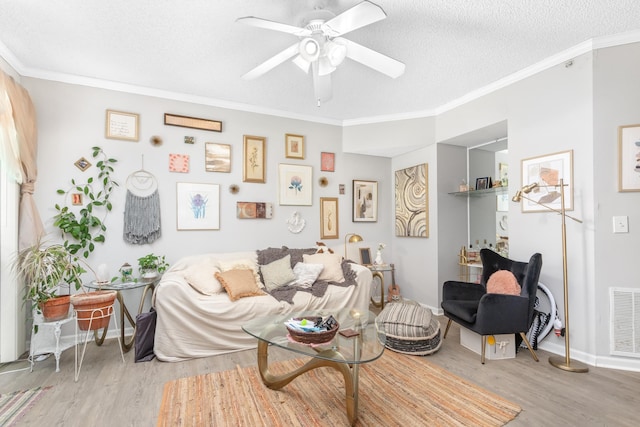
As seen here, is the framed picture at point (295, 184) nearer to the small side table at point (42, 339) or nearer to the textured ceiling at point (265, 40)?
the textured ceiling at point (265, 40)

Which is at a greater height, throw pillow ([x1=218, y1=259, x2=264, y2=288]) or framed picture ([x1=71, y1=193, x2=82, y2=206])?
framed picture ([x1=71, y1=193, x2=82, y2=206])

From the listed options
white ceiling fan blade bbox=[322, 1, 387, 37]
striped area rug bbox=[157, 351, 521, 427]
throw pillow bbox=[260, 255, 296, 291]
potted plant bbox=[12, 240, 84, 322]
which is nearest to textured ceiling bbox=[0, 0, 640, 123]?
white ceiling fan blade bbox=[322, 1, 387, 37]

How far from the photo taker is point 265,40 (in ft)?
8.41

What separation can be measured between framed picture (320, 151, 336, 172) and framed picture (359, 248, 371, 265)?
4.11 ft

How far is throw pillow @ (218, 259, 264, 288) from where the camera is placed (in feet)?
10.8

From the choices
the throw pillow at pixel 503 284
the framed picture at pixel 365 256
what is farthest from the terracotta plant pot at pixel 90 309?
the throw pillow at pixel 503 284

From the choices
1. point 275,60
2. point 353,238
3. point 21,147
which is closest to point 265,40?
point 275,60

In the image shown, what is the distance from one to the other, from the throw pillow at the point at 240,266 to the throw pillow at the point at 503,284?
7.48ft

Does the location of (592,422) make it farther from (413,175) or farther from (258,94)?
(258,94)

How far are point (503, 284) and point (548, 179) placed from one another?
3.50ft

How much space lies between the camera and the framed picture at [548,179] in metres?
2.75

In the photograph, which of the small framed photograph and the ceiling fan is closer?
the ceiling fan

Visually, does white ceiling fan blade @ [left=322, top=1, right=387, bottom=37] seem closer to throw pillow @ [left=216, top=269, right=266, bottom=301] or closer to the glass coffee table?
the glass coffee table

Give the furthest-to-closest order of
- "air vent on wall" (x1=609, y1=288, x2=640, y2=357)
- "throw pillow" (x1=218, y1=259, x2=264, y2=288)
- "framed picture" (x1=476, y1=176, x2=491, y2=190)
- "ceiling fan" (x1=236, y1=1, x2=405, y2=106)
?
"framed picture" (x1=476, y1=176, x2=491, y2=190) < "throw pillow" (x1=218, y1=259, x2=264, y2=288) < "air vent on wall" (x1=609, y1=288, x2=640, y2=357) < "ceiling fan" (x1=236, y1=1, x2=405, y2=106)
